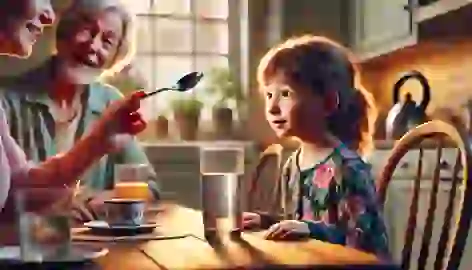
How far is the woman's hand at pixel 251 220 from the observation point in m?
1.38

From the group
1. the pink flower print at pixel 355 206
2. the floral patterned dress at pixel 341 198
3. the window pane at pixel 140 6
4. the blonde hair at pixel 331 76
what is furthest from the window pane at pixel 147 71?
the pink flower print at pixel 355 206

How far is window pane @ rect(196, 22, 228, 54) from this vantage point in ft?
5.07

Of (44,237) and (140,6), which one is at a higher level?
(140,6)

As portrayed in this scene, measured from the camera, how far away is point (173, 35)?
1.54 meters

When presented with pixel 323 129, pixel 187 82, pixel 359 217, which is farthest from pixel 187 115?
pixel 359 217

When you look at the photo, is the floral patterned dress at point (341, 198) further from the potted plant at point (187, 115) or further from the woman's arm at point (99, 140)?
the woman's arm at point (99, 140)

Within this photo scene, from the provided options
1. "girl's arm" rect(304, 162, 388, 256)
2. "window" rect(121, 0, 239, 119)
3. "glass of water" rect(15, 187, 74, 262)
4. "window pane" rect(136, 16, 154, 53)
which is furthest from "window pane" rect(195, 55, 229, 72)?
"glass of water" rect(15, 187, 74, 262)

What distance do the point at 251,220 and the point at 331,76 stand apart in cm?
35

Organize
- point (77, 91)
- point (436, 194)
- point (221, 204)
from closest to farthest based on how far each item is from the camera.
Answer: point (221, 204) → point (436, 194) → point (77, 91)

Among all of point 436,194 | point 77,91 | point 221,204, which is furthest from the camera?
point 77,91

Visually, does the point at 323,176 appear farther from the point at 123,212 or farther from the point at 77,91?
the point at 77,91

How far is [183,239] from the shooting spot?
1241mm

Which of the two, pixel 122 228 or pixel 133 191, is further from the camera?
pixel 133 191

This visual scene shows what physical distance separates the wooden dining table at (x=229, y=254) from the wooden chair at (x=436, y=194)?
0.72 ft
